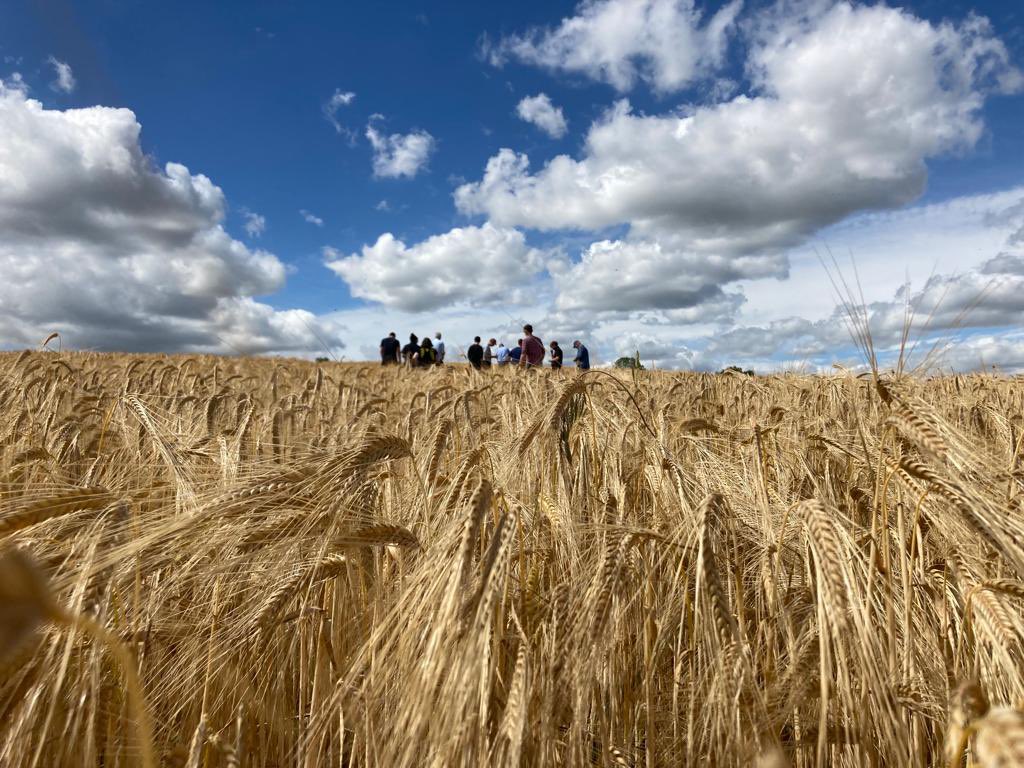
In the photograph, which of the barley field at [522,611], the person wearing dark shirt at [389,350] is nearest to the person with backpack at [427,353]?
the person wearing dark shirt at [389,350]

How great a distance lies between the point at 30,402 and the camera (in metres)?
4.59

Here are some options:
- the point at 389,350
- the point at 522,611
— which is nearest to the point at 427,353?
the point at 389,350

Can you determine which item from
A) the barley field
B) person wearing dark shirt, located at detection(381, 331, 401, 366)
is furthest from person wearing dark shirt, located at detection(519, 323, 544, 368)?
the barley field

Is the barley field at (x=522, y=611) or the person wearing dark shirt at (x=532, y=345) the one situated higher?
the person wearing dark shirt at (x=532, y=345)

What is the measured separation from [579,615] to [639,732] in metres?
0.91

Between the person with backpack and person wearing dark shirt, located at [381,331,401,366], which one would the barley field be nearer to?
the person with backpack

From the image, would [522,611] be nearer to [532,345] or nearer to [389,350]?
[532,345]

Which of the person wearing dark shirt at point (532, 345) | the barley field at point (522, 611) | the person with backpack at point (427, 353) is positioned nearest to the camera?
the barley field at point (522, 611)

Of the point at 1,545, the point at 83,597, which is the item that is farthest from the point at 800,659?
the point at 1,545

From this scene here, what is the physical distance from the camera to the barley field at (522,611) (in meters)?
1.10

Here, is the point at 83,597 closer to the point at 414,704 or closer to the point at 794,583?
the point at 414,704

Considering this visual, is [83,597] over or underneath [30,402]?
underneath

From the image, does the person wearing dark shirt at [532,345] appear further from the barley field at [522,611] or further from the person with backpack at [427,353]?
the barley field at [522,611]

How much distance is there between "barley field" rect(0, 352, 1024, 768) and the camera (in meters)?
1.10
